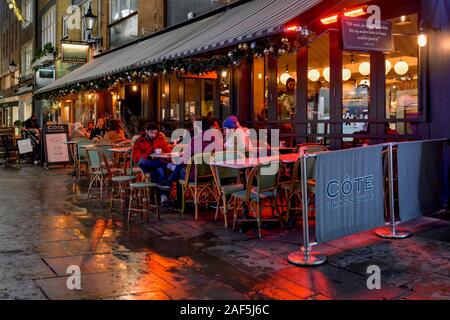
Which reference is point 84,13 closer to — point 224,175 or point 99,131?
point 99,131

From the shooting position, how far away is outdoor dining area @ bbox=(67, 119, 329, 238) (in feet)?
24.1

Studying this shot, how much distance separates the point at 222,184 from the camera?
8445 mm

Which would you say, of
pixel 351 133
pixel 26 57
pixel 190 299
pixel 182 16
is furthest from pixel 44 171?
pixel 26 57

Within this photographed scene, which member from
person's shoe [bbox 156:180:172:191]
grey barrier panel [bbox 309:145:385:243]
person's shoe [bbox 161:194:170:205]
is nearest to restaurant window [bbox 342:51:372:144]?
grey barrier panel [bbox 309:145:385:243]

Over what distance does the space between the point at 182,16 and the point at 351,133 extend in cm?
815

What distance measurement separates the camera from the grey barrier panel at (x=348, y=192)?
565 cm

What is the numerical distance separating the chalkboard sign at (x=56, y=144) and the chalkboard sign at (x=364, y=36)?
39.5 feet

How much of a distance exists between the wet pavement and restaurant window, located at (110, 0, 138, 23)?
37.4ft

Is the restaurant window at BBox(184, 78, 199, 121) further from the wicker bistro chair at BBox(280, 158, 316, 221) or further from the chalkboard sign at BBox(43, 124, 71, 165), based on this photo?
the wicker bistro chair at BBox(280, 158, 316, 221)

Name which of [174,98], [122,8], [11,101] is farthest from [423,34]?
[11,101]

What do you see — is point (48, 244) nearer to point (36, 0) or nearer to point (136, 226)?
point (136, 226)

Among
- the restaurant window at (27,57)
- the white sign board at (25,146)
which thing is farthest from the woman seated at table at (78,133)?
the restaurant window at (27,57)

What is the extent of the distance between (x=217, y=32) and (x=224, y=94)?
120 inches

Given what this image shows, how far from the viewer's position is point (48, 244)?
6.70 meters
